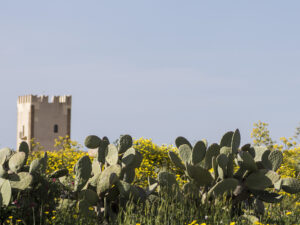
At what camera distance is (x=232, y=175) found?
734 centimetres

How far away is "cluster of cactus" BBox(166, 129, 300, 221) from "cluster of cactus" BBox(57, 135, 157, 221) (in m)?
0.49

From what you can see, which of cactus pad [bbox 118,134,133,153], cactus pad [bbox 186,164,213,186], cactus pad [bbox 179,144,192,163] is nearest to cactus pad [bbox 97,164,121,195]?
cactus pad [bbox 118,134,133,153]

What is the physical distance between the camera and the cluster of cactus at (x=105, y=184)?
6.88 metres

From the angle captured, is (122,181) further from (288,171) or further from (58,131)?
(58,131)

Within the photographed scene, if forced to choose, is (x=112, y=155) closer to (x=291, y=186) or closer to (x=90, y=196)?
(x=90, y=196)

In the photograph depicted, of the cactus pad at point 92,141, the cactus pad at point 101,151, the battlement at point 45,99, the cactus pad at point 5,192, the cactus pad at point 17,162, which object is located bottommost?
the cactus pad at point 5,192

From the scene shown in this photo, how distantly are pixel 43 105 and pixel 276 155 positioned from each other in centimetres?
4035

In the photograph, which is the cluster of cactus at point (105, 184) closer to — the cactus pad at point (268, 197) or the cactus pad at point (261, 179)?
the cactus pad at point (261, 179)

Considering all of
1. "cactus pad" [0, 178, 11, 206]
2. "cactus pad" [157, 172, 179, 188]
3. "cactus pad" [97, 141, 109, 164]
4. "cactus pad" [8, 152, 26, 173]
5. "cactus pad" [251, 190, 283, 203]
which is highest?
"cactus pad" [97, 141, 109, 164]

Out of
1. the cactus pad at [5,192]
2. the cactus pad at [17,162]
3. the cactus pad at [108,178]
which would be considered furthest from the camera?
the cactus pad at [17,162]

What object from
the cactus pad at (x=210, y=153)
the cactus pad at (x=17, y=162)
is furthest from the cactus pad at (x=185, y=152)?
the cactus pad at (x=17, y=162)

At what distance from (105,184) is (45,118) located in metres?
40.3

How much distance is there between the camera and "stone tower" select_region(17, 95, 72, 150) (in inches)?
1796

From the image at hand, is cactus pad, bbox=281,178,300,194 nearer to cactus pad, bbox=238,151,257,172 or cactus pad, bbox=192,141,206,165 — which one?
cactus pad, bbox=238,151,257,172
